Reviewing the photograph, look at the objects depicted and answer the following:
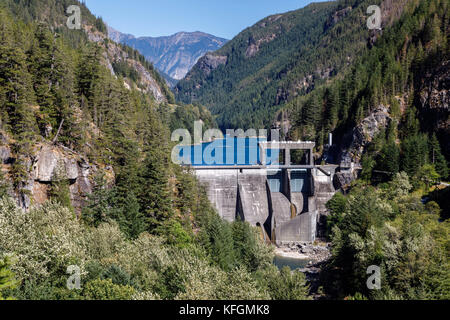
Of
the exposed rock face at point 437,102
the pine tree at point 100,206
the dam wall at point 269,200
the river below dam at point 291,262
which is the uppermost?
the exposed rock face at point 437,102

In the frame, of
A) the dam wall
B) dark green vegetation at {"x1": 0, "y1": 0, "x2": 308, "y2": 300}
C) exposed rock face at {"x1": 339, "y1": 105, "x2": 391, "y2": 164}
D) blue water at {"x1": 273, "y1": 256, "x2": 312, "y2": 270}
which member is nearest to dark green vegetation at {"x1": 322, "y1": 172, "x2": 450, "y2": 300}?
dark green vegetation at {"x1": 0, "y1": 0, "x2": 308, "y2": 300}

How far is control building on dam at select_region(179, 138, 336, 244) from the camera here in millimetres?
71500

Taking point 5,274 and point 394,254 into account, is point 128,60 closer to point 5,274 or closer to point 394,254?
point 394,254

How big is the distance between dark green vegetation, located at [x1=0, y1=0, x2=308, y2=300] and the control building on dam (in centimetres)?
1105

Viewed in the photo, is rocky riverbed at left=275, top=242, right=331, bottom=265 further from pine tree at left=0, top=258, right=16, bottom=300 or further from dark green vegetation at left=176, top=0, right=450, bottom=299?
pine tree at left=0, top=258, right=16, bottom=300

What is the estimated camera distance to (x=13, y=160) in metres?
37.4

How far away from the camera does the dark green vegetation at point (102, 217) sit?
24.3 m

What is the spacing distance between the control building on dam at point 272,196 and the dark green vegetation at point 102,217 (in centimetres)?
1105

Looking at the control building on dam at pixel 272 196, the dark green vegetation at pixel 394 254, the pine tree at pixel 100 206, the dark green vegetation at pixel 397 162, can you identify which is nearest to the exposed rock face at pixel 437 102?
the dark green vegetation at pixel 397 162

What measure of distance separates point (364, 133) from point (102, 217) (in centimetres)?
6521

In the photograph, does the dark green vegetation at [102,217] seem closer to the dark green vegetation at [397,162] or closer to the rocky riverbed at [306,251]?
the dark green vegetation at [397,162]

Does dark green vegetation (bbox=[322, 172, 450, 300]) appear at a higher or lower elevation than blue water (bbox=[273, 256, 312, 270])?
higher

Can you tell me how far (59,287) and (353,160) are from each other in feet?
239
